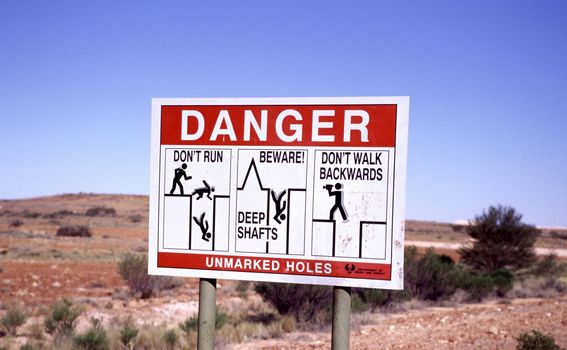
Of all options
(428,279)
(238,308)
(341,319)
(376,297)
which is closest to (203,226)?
(341,319)

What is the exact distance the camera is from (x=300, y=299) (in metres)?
14.2

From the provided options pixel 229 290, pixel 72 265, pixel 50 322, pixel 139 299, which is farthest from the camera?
pixel 72 265

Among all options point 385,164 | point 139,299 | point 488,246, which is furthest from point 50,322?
point 488,246

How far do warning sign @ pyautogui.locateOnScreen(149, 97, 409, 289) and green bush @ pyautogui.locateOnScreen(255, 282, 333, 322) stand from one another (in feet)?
32.3

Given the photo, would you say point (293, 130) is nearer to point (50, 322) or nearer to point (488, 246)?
point (50, 322)

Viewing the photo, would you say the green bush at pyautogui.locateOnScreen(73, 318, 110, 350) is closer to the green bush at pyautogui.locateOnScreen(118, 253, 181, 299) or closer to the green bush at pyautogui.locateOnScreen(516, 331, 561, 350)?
the green bush at pyautogui.locateOnScreen(516, 331, 561, 350)

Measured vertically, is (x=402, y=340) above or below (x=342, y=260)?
below

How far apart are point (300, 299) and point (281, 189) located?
10382 mm

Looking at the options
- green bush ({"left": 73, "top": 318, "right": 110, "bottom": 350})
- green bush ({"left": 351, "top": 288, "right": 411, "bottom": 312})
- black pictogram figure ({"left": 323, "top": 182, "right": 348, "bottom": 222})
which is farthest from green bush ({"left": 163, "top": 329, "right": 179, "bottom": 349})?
black pictogram figure ({"left": 323, "top": 182, "right": 348, "bottom": 222})

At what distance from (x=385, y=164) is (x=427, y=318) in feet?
35.8

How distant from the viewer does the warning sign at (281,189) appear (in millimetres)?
4078

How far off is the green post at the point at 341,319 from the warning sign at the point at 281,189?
0.38ft

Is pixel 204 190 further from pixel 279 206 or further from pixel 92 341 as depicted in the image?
pixel 92 341

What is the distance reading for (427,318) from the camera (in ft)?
46.2
